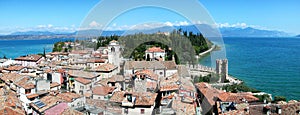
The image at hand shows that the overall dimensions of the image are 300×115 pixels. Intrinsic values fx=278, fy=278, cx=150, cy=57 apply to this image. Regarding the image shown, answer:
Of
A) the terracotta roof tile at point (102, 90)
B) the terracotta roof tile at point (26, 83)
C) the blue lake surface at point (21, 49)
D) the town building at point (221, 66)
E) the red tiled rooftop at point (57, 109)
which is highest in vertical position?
the town building at point (221, 66)

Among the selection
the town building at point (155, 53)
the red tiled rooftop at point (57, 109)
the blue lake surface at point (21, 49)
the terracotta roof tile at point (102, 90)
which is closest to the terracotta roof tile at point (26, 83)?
the terracotta roof tile at point (102, 90)

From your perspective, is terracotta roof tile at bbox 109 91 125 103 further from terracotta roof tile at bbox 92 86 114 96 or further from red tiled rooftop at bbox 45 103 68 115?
red tiled rooftop at bbox 45 103 68 115

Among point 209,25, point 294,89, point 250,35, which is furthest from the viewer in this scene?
point 250,35

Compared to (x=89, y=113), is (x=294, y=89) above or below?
below

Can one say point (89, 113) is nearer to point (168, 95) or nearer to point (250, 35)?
point (168, 95)

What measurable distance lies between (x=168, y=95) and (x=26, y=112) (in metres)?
2.88

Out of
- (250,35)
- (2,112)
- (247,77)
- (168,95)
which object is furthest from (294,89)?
(250,35)

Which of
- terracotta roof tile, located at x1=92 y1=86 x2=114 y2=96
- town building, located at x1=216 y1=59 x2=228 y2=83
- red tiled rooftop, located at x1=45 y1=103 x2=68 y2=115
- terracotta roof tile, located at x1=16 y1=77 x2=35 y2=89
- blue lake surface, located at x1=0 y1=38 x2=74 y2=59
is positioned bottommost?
blue lake surface, located at x1=0 y1=38 x2=74 y2=59

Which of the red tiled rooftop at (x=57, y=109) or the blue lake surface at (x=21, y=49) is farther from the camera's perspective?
the blue lake surface at (x=21, y=49)

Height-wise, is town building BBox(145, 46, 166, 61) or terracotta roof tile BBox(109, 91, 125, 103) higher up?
town building BBox(145, 46, 166, 61)

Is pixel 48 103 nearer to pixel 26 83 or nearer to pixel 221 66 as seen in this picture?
pixel 26 83

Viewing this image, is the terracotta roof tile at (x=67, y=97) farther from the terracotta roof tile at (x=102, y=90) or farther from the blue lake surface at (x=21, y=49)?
the blue lake surface at (x=21, y=49)

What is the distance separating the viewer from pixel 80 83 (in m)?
6.59

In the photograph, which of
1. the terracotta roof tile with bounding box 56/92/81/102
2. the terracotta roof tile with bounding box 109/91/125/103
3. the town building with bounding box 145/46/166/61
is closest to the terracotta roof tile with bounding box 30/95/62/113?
the terracotta roof tile with bounding box 56/92/81/102
